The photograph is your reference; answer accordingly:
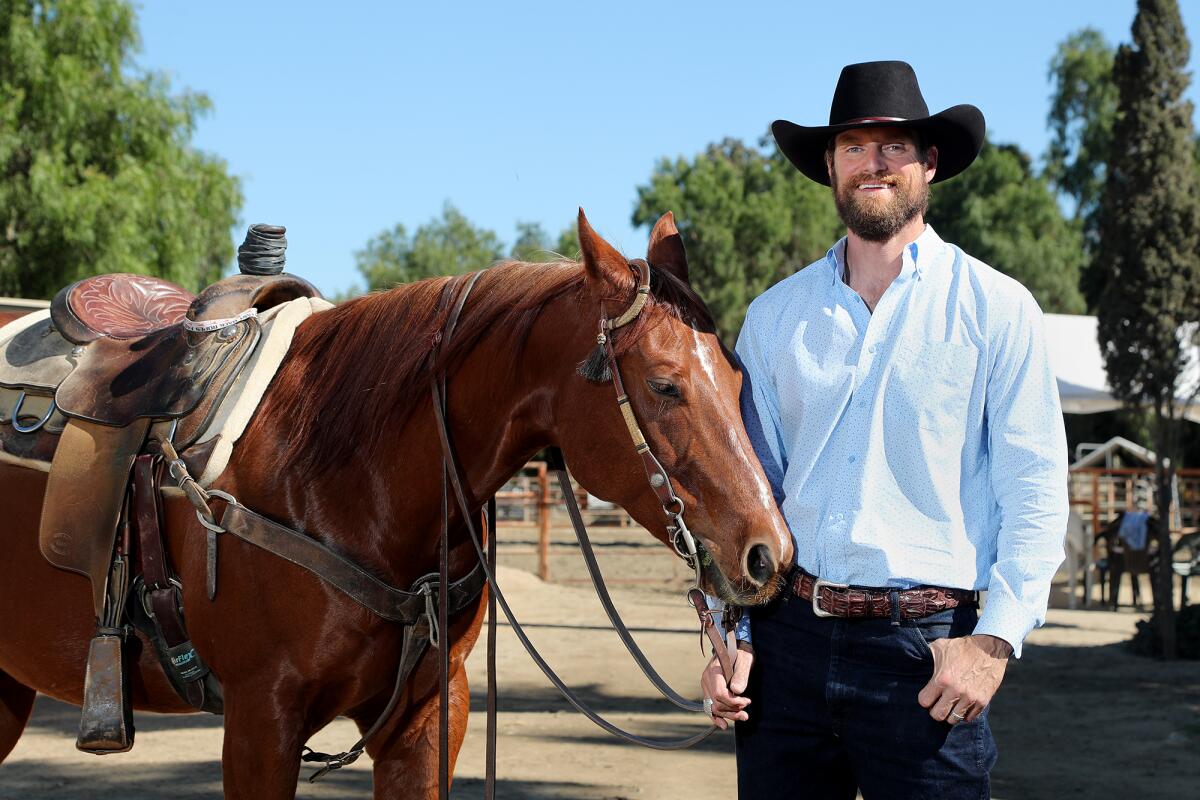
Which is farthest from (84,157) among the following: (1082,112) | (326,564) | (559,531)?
(1082,112)

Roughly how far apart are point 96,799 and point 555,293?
3.94m

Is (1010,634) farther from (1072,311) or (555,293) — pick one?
(1072,311)

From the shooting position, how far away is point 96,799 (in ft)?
17.1

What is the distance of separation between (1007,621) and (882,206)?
2.76 ft

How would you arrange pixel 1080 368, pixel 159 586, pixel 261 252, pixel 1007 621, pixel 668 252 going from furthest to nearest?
pixel 1080 368, pixel 261 252, pixel 159 586, pixel 668 252, pixel 1007 621

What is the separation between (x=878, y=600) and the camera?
2.21m

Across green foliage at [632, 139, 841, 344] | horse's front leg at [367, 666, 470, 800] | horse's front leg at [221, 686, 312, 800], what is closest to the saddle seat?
horse's front leg at [221, 686, 312, 800]

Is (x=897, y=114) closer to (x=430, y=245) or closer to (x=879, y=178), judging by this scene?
(x=879, y=178)

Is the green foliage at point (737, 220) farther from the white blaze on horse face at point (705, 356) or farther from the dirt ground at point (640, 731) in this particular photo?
the white blaze on horse face at point (705, 356)

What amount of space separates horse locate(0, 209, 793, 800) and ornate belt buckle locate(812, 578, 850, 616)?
0.31 metres

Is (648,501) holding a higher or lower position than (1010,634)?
higher

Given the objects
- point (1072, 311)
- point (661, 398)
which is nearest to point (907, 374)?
point (661, 398)

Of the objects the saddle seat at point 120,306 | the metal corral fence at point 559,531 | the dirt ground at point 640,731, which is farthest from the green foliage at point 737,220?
the saddle seat at point 120,306

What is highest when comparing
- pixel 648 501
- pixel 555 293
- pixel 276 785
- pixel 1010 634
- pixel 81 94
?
pixel 81 94
